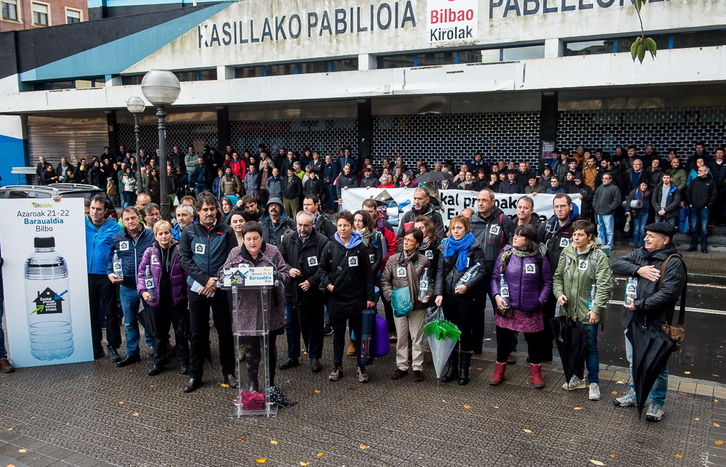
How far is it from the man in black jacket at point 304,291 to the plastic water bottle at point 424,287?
1.09m

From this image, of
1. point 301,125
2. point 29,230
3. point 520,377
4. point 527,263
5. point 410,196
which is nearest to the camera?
point 527,263

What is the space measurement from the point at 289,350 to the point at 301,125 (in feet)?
51.9

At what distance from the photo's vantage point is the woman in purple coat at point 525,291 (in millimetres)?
6281

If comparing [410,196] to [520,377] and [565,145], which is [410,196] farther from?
[565,145]

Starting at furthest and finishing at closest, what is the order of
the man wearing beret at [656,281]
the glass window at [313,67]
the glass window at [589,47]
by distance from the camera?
the glass window at [313,67] < the glass window at [589,47] < the man wearing beret at [656,281]

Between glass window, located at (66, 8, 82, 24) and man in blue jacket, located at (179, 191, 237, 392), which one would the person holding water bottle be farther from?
glass window, located at (66, 8, 82, 24)

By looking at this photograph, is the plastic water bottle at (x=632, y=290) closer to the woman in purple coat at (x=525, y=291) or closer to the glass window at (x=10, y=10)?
the woman in purple coat at (x=525, y=291)

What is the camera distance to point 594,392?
6.09 metres

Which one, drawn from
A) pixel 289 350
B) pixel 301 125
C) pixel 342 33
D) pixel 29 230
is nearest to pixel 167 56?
pixel 301 125

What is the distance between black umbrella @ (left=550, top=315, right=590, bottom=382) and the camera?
19.8 ft

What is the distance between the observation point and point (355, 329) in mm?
6742

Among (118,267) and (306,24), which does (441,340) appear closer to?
(118,267)

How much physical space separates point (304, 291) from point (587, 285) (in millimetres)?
2959

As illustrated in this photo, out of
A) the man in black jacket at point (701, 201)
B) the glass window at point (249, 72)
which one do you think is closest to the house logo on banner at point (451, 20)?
the glass window at point (249, 72)
